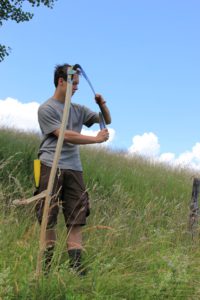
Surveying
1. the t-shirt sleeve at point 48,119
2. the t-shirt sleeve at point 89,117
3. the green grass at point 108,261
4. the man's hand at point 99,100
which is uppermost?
the man's hand at point 99,100

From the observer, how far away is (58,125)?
14.0ft

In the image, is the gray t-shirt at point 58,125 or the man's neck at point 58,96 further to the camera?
the man's neck at point 58,96

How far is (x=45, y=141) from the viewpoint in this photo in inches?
175

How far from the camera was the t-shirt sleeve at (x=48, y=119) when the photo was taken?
168 inches

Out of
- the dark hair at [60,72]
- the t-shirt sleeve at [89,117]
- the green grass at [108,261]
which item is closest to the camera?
the green grass at [108,261]

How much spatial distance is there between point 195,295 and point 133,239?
156 centimetres

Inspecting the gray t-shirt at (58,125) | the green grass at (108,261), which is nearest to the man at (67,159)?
the gray t-shirt at (58,125)

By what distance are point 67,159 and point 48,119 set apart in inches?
16.3

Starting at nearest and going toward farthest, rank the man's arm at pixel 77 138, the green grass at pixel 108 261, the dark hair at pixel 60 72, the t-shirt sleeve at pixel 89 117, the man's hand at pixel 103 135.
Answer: the green grass at pixel 108 261 → the man's hand at pixel 103 135 → the man's arm at pixel 77 138 → the dark hair at pixel 60 72 → the t-shirt sleeve at pixel 89 117

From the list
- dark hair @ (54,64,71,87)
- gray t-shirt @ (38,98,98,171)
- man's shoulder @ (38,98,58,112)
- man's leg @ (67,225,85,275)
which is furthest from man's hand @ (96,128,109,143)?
man's leg @ (67,225,85,275)

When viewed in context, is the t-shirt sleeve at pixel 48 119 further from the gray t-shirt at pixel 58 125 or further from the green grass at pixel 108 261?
the green grass at pixel 108 261

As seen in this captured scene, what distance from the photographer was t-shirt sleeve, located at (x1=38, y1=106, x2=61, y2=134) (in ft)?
14.0

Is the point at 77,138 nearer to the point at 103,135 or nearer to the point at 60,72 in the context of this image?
the point at 103,135

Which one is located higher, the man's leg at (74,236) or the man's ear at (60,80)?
the man's ear at (60,80)
